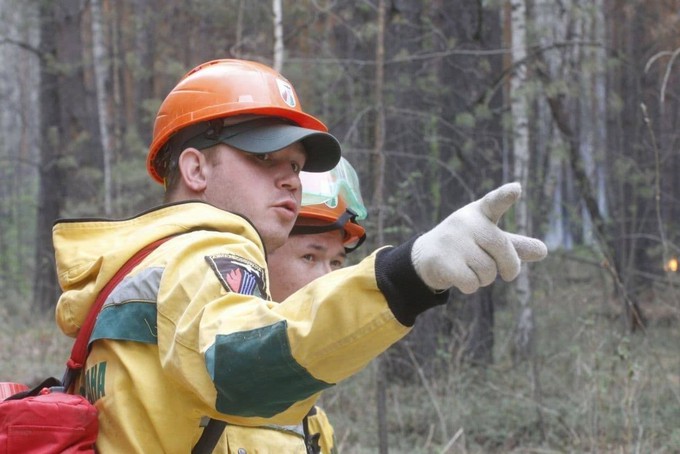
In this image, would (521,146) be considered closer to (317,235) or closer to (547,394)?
(547,394)

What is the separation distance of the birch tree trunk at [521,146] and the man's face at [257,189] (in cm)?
682

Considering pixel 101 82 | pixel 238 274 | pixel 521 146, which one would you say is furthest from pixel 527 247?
pixel 101 82

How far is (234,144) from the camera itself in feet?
8.58

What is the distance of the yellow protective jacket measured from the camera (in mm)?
1815

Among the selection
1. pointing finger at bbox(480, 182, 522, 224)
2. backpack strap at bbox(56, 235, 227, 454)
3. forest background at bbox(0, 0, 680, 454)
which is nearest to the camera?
pointing finger at bbox(480, 182, 522, 224)

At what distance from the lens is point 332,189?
3.92 m

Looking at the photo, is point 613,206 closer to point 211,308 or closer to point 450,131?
point 450,131

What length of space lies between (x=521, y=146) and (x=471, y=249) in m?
8.32

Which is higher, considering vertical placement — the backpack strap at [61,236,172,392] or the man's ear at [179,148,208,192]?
the man's ear at [179,148,208,192]

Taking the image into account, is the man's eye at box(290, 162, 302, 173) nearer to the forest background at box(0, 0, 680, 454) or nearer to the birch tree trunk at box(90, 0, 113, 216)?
the forest background at box(0, 0, 680, 454)

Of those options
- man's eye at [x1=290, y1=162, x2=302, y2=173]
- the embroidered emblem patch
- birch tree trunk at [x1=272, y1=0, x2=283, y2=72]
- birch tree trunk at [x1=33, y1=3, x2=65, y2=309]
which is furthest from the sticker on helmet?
birch tree trunk at [x1=33, y1=3, x2=65, y2=309]

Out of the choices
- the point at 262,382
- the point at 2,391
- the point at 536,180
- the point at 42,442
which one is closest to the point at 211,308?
the point at 262,382

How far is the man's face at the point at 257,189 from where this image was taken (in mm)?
2572

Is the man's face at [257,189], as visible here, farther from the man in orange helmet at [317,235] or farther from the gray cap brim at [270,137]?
the man in orange helmet at [317,235]
